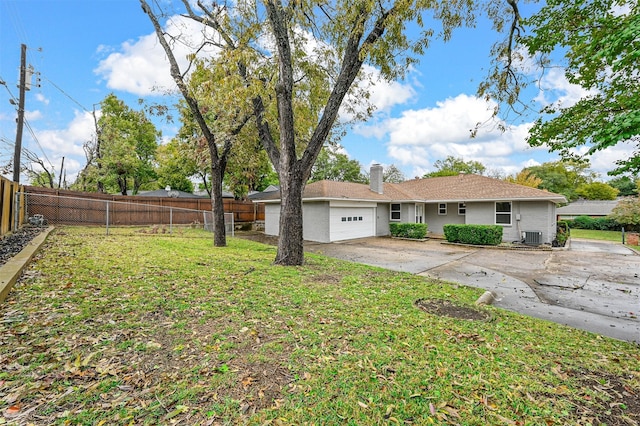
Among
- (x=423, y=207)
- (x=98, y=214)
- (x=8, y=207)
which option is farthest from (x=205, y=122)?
(x=423, y=207)

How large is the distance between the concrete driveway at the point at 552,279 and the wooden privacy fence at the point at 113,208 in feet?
34.8

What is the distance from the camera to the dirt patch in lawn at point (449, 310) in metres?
4.30

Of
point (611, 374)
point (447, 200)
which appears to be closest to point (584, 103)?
point (611, 374)

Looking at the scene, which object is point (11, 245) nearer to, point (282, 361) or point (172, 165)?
point (282, 361)

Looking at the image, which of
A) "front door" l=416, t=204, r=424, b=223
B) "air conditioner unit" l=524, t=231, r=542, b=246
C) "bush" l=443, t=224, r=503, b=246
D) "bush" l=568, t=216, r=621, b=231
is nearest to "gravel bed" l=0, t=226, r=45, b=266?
"bush" l=443, t=224, r=503, b=246

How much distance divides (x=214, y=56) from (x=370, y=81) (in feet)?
15.6

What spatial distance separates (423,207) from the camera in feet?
65.0

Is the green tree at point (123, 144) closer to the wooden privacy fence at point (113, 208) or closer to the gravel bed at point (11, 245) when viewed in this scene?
the wooden privacy fence at point (113, 208)

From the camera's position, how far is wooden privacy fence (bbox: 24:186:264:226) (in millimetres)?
13086

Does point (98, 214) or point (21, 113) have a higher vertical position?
point (21, 113)

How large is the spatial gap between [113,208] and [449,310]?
18.2m

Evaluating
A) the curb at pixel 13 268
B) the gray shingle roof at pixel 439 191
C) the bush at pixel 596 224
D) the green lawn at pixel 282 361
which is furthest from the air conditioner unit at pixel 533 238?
the curb at pixel 13 268

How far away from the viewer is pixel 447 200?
1752cm

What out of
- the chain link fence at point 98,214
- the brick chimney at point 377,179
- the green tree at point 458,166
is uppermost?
the green tree at point 458,166
